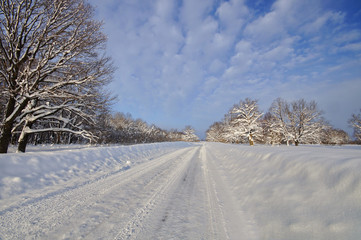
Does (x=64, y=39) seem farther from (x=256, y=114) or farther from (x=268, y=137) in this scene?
(x=268, y=137)

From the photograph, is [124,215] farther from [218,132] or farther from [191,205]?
[218,132]

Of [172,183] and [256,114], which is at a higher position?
[256,114]

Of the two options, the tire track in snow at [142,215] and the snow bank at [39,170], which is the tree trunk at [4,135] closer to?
the snow bank at [39,170]

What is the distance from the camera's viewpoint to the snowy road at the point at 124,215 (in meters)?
2.02

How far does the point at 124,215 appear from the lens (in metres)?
2.50

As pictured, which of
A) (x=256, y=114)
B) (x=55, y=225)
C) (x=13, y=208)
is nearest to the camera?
(x=55, y=225)

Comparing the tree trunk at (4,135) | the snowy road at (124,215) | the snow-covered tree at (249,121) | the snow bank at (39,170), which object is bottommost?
the snowy road at (124,215)

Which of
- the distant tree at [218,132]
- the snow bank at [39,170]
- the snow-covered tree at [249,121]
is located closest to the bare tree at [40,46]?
the snow bank at [39,170]

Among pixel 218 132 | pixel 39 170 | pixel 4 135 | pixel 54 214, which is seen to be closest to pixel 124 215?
pixel 54 214

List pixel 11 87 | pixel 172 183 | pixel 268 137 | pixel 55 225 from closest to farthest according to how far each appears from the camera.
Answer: pixel 55 225
pixel 172 183
pixel 11 87
pixel 268 137

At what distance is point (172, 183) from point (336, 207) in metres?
3.62

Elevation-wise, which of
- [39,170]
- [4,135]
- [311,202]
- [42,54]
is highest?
[42,54]

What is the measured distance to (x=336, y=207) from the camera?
187 centimetres

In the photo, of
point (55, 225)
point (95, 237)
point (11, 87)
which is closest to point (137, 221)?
point (95, 237)
